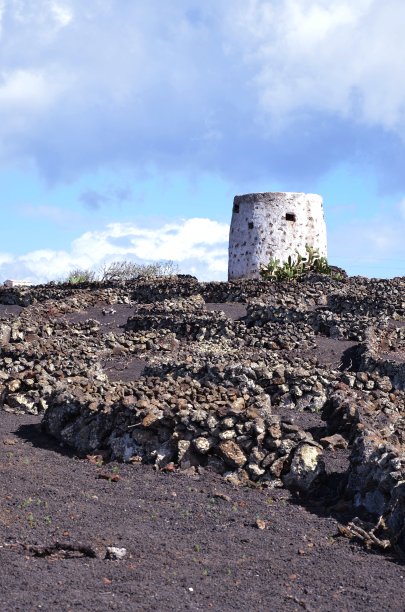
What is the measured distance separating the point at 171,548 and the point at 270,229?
29226 millimetres

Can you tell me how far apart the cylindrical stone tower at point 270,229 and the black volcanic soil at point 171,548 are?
87.3 ft

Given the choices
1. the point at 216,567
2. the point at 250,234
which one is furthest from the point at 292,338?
the point at 250,234

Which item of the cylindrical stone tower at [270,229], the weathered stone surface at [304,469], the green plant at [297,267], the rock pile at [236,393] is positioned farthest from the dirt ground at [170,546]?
the cylindrical stone tower at [270,229]

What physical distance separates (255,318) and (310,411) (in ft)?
38.1

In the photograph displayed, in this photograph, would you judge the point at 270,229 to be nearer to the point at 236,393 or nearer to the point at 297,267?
the point at 297,267

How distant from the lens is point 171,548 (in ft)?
24.3

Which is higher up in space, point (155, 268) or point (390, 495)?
point (155, 268)

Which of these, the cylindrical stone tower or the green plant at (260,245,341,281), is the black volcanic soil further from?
the cylindrical stone tower

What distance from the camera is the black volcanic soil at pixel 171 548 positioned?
6.34m

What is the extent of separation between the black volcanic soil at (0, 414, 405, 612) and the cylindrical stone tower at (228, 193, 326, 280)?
1047 inches

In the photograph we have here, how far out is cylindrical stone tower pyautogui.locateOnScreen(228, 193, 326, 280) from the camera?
1416 inches

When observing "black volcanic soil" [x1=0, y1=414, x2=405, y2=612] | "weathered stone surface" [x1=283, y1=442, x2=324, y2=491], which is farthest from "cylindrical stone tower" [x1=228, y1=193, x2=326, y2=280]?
"weathered stone surface" [x1=283, y1=442, x2=324, y2=491]

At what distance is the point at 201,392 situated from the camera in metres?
11.0

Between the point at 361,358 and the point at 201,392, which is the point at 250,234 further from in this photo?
the point at 201,392
